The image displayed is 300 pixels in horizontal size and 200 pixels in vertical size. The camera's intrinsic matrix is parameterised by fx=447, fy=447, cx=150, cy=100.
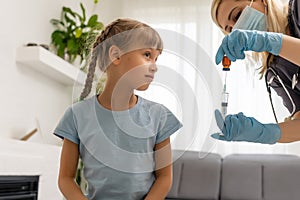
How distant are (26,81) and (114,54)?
192 cm

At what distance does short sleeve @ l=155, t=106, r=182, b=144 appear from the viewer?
1245 mm

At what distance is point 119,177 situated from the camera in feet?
3.91

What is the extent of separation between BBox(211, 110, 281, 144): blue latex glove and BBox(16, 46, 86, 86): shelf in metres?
1.78

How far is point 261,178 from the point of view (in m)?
3.10

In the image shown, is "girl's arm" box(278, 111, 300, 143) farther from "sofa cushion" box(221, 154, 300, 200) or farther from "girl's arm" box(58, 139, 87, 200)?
"sofa cushion" box(221, 154, 300, 200)

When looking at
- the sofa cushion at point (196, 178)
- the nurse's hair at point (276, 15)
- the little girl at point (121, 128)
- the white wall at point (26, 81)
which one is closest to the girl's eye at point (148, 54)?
the little girl at point (121, 128)

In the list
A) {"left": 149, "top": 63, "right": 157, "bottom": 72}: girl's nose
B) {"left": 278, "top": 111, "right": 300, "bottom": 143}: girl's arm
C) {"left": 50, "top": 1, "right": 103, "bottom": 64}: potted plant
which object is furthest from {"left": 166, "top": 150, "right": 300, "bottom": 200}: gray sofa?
{"left": 149, "top": 63, "right": 157, "bottom": 72}: girl's nose

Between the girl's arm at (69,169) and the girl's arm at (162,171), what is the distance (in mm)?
212

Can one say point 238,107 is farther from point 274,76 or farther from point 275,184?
point 274,76

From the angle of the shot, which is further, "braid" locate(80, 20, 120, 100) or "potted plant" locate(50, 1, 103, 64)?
"potted plant" locate(50, 1, 103, 64)

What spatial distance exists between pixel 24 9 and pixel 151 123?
2071 millimetres

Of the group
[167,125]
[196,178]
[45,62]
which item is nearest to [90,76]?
[167,125]

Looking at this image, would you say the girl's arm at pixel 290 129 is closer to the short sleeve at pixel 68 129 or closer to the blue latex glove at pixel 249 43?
the blue latex glove at pixel 249 43

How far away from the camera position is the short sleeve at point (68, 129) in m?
1.25
